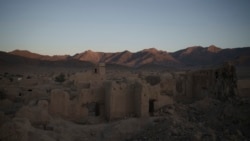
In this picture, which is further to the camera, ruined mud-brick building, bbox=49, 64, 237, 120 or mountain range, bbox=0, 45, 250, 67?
mountain range, bbox=0, 45, 250, 67

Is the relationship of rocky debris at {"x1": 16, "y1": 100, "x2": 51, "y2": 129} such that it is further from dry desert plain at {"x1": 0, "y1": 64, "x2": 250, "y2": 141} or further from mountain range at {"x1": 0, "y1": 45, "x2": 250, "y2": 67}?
mountain range at {"x1": 0, "y1": 45, "x2": 250, "y2": 67}

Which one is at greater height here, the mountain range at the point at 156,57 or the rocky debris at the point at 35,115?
the mountain range at the point at 156,57

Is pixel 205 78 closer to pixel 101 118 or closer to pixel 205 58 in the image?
pixel 101 118

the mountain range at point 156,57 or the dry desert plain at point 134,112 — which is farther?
the mountain range at point 156,57

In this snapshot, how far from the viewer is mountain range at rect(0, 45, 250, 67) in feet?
285

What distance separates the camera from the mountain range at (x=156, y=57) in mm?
87000

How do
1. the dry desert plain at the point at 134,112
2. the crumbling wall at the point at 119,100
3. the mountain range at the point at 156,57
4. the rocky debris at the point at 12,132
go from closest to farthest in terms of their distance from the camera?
the rocky debris at the point at 12,132, the dry desert plain at the point at 134,112, the crumbling wall at the point at 119,100, the mountain range at the point at 156,57

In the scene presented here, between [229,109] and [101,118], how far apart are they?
253 inches

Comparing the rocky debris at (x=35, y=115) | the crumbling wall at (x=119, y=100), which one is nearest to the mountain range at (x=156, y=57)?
the crumbling wall at (x=119, y=100)

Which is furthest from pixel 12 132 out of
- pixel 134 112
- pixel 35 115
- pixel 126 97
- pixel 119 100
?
pixel 134 112

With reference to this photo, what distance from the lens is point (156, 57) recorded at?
106 meters

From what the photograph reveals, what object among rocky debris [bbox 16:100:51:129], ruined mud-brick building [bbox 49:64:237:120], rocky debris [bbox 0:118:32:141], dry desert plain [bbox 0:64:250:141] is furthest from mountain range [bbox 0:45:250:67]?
rocky debris [bbox 0:118:32:141]

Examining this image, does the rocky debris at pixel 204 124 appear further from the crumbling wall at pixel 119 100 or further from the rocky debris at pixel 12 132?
the rocky debris at pixel 12 132

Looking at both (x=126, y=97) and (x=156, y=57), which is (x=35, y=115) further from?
(x=156, y=57)
